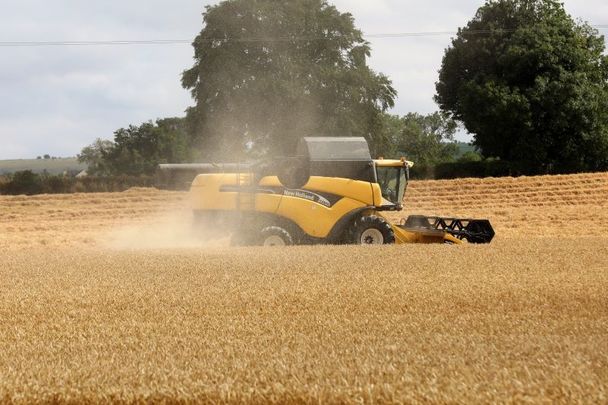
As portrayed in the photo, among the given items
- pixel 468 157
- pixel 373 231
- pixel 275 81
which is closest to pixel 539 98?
pixel 275 81

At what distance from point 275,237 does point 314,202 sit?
3.39 feet

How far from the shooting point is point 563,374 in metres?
4.95

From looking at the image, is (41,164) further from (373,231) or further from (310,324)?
(310,324)

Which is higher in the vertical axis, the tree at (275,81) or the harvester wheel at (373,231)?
the tree at (275,81)

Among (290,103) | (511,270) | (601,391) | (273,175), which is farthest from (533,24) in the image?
(601,391)

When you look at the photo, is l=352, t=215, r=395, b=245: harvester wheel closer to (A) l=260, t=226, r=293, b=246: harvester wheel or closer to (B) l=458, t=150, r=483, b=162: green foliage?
(A) l=260, t=226, r=293, b=246: harvester wheel

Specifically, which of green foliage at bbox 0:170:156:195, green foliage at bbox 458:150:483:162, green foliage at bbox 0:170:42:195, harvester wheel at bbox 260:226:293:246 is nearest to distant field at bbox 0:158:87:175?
green foliage at bbox 458:150:483:162

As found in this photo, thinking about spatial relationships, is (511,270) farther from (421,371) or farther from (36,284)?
(421,371)

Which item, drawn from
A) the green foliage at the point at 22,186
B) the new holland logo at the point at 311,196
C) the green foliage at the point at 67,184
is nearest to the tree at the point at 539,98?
the green foliage at the point at 67,184

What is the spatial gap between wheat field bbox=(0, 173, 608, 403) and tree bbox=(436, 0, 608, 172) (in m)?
28.8

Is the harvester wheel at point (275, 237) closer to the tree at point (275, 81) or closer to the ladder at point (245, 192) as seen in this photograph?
the ladder at point (245, 192)

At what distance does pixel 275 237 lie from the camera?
1777 centimetres

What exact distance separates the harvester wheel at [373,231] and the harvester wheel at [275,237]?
138cm

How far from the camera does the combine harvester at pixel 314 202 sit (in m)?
17.9
